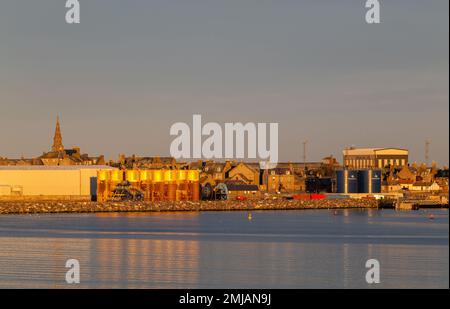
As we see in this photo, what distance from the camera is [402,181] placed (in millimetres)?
153125

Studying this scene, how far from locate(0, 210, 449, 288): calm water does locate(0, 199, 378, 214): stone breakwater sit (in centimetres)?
3051

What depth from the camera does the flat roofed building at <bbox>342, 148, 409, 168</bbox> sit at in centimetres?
17988

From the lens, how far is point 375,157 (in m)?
182

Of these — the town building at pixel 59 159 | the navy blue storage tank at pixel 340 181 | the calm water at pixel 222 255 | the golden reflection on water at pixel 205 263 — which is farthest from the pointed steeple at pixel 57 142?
the golden reflection on water at pixel 205 263

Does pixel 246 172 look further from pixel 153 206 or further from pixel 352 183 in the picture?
pixel 153 206

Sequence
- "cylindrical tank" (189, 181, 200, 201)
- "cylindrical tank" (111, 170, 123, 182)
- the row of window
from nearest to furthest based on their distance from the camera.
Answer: "cylindrical tank" (111, 170, 123, 182)
"cylindrical tank" (189, 181, 200, 201)
the row of window

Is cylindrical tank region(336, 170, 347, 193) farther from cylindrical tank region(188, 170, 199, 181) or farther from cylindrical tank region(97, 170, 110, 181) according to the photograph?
cylindrical tank region(97, 170, 110, 181)

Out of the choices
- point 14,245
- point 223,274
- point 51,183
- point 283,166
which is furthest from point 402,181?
point 223,274

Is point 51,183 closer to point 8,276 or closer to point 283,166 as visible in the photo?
point 283,166

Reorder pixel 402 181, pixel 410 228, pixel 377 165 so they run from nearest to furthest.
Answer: pixel 410 228
pixel 402 181
pixel 377 165


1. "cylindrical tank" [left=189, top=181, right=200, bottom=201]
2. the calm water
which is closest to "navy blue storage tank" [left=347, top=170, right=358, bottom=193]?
"cylindrical tank" [left=189, top=181, right=200, bottom=201]

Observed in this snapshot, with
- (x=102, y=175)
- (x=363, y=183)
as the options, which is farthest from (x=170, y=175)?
(x=363, y=183)
